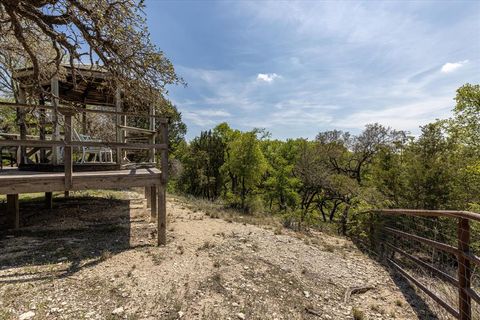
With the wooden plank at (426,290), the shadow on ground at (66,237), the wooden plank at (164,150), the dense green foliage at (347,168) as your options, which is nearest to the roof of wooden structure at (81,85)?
the wooden plank at (164,150)

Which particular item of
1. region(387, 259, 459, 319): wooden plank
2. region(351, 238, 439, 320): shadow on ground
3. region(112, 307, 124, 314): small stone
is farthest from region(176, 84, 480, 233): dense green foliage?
region(112, 307, 124, 314): small stone

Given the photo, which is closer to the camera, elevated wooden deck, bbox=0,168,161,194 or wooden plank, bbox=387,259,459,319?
wooden plank, bbox=387,259,459,319

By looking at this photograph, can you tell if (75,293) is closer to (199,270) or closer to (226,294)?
(199,270)

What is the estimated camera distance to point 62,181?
15.0 ft

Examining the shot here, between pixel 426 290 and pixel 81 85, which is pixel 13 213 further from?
pixel 426 290

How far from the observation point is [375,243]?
6332 mm

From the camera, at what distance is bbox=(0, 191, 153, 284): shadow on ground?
13.4 ft

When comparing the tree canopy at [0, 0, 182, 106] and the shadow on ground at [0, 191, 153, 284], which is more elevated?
the tree canopy at [0, 0, 182, 106]

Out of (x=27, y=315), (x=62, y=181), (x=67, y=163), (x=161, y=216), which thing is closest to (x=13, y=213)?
(x=62, y=181)

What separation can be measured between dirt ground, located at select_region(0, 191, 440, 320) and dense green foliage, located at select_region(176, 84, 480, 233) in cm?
315

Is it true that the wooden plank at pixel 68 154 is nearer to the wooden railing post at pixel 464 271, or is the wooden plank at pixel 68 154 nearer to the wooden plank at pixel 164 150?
the wooden plank at pixel 164 150

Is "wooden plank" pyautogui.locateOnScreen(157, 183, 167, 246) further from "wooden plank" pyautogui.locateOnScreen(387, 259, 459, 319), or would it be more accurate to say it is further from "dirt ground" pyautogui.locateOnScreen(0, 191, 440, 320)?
"wooden plank" pyautogui.locateOnScreen(387, 259, 459, 319)

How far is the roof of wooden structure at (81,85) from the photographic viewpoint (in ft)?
18.9

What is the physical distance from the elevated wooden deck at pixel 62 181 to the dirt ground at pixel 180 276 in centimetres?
117
